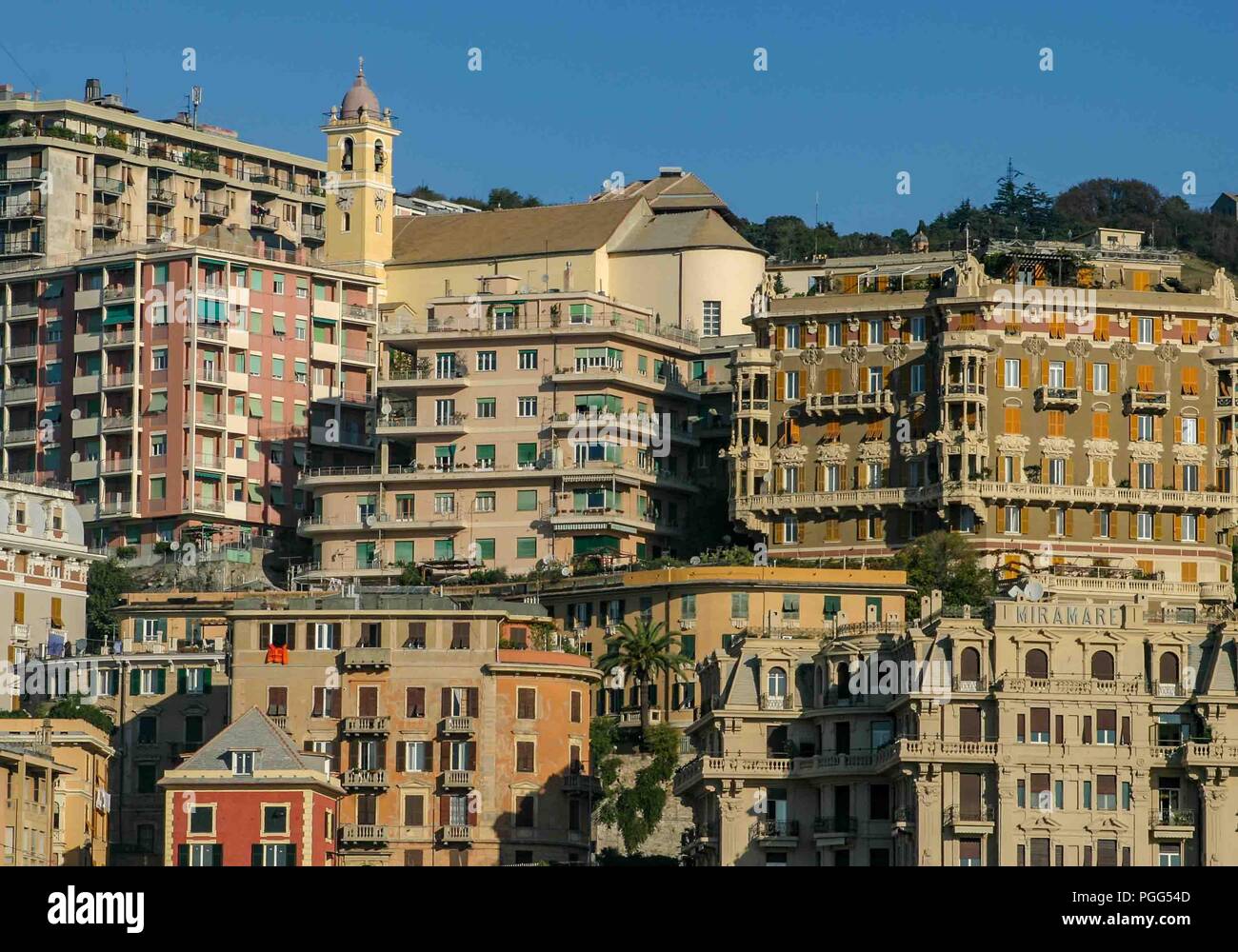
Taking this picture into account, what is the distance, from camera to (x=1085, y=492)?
14112cm

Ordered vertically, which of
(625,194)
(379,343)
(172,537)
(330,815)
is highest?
(625,194)

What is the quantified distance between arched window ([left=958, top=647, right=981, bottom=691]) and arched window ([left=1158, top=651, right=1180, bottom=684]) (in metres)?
6.58

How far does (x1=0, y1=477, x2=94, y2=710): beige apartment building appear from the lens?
137 metres

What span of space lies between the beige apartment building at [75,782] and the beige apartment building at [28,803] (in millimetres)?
641

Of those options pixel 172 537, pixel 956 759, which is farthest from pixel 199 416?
pixel 956 759

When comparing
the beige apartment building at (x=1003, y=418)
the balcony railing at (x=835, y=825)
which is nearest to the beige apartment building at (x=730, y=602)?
the beige apartment building at (x=1003, y=418)

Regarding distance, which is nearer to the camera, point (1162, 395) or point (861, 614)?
point (861, 614)

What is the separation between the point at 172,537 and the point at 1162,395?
185ft

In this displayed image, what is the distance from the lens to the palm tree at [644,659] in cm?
12525

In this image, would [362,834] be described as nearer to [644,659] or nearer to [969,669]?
[644,659]

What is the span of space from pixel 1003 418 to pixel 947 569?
11.1 metres

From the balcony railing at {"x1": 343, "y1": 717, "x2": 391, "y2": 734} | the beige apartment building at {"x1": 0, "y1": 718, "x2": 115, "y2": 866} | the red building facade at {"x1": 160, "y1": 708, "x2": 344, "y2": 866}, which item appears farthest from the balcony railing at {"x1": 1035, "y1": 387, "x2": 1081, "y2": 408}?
the red building facade at {"x1": 160, "y1": 708, "x2": 344, "y2": 866}

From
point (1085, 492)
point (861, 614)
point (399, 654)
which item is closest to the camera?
point (399, 654)
